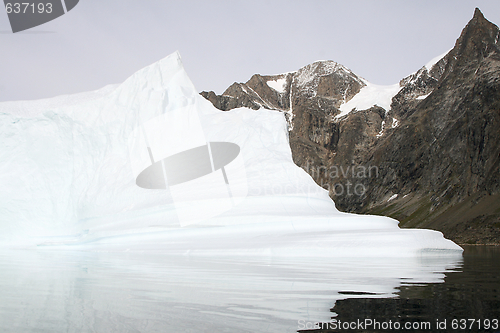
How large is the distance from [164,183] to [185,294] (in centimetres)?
1741

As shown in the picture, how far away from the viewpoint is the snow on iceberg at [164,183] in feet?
64.8

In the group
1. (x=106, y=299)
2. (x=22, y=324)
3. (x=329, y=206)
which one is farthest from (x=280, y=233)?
(x=22, y=324)

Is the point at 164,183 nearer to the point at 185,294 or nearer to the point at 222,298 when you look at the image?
the point at 185,294

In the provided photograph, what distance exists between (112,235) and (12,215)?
29.0ft

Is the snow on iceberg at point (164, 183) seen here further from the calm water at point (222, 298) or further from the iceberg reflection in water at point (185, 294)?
the calm water at point (222, 298)

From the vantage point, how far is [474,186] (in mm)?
156375

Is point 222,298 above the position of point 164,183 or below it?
below

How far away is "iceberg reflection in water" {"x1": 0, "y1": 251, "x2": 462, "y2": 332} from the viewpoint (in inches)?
250

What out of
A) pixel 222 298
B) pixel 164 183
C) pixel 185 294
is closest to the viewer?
pixel 222 298

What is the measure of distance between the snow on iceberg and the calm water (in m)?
6.08

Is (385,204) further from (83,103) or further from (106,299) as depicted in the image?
(106,299)

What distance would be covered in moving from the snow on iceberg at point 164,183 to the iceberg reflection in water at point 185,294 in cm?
460

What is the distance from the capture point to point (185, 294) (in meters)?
8.86

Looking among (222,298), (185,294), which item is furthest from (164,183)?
(222,298)
